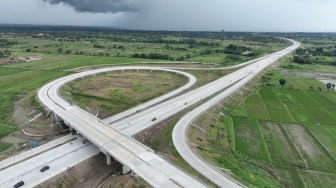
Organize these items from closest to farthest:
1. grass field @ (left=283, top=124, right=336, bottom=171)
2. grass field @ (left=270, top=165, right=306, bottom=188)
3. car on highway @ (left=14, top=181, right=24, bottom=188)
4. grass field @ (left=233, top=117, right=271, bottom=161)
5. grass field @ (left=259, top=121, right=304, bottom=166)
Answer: car on highway @ (left=14, top=181, right=24, bottom=188)
grass field @ (left=270, top=165, right=306, bottom=188)
grass field @ (left=283, top=124, right=336, bottom=171)
grass field @ (left=259, top=121, right=304, bottom=166)
grass field @ (left=233, top=117, right=271, bottom=161)

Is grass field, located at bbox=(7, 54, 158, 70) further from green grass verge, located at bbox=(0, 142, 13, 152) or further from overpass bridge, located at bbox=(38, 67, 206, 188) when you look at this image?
green grass verge, located at bbox=(0, 142, 13, 152)

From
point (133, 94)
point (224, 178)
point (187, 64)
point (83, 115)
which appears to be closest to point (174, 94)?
point (133, 94)

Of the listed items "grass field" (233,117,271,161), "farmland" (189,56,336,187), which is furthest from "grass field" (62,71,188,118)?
"grass field" (233,117,271,161)

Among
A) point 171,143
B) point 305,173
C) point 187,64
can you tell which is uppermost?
point 187,64

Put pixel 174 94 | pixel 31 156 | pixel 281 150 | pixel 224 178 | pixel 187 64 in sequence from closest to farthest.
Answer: pixel 224 178 → pixel 31 156 → pixel 281 150 → pixel 174 94 → pixel 187 64

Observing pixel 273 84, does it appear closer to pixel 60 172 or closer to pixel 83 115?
pixel 83 115

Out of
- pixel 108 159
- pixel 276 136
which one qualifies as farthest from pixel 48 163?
pixel 276 136

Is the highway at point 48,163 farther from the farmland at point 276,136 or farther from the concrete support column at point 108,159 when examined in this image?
the farmland at point 276,136

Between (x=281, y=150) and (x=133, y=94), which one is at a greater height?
(x=133, y=94)

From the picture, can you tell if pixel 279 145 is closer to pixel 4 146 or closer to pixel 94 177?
pixel 94 177

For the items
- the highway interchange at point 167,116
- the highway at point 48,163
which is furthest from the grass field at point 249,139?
the highway at point 48,163

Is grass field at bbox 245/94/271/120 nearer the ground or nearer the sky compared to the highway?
nearer the sky
